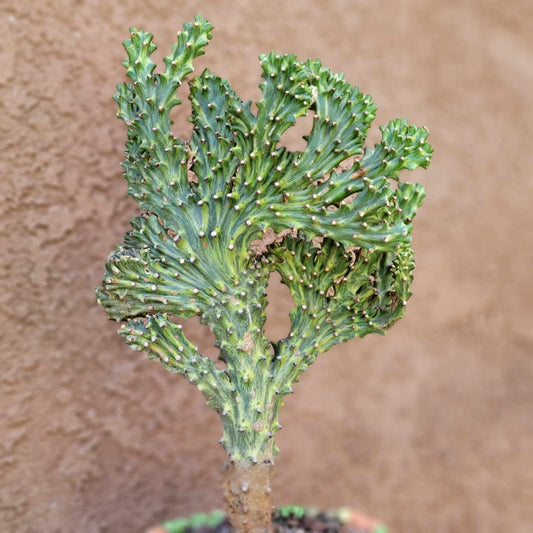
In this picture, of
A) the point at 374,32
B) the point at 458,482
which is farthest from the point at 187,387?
the point at 374,32

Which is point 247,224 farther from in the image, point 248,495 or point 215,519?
point 215,519

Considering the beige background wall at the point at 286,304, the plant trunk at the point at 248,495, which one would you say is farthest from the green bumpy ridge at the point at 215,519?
the beige background wall at the point at 286,304

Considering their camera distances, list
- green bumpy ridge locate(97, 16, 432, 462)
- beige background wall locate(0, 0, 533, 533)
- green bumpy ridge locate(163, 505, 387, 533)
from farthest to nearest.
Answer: beige background wall locate(0, 0, 533, 533), green bumpy ridge locate(163, 505, 387, 533), green bumpy ridge locate(97, 16, 432, 462)

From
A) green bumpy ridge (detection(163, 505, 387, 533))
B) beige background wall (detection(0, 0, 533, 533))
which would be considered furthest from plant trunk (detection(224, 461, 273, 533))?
beige background wall (detection(0, 0, 533, 533))

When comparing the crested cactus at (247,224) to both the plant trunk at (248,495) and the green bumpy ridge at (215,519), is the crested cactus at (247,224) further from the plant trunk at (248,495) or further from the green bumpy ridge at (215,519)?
the green bumpy ridge at (215,519)

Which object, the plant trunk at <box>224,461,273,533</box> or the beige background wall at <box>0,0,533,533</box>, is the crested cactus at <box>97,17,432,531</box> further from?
the beige background wall at <box>0,0,533,533</box>

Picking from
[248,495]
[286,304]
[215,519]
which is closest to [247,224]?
[248,495]
